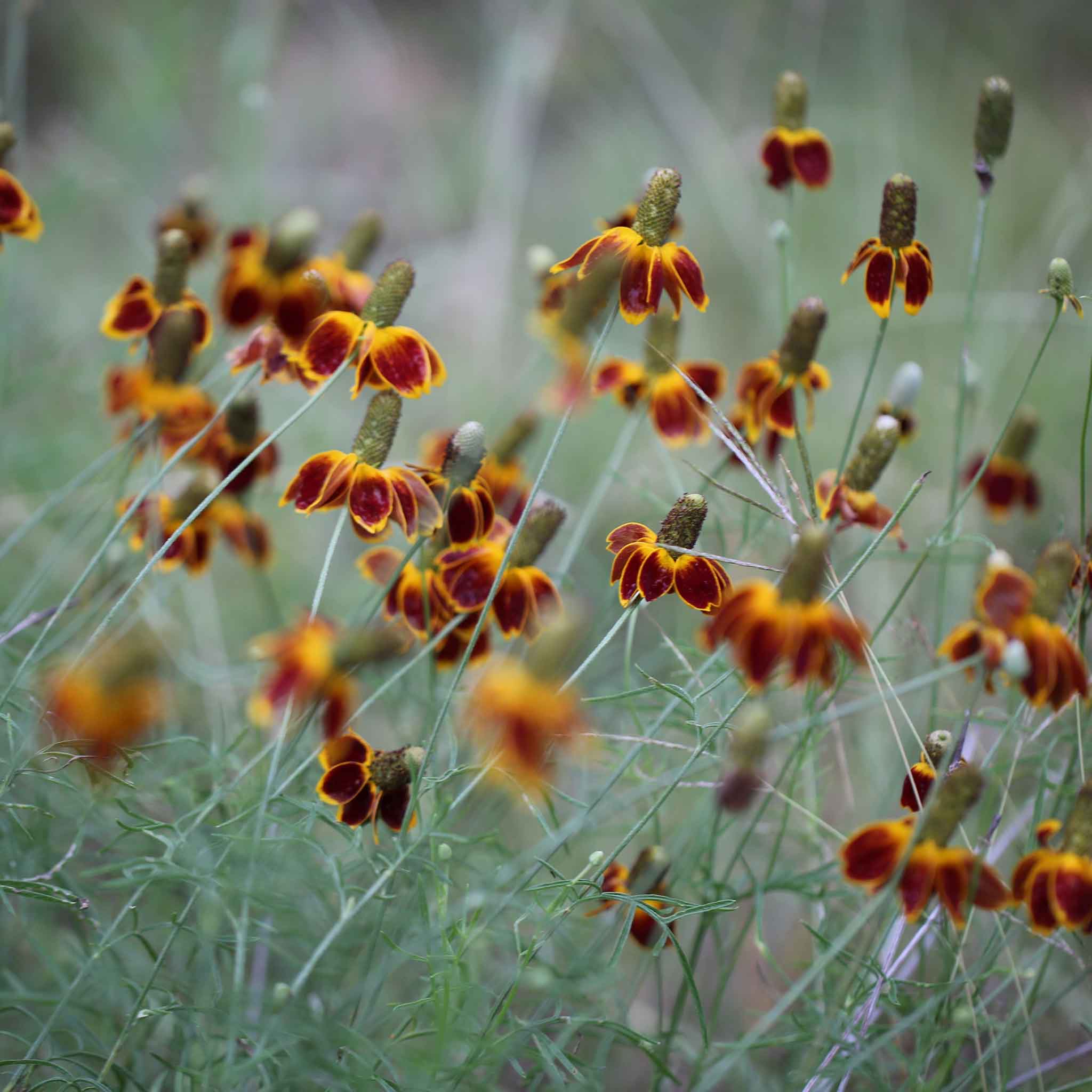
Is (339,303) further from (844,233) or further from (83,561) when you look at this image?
(844,233)

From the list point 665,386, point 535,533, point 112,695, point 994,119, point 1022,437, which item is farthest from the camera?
point 1022,437

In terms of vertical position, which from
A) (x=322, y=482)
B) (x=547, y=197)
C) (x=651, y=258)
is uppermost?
(x=547, y=197)

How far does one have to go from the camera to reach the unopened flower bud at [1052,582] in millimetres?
708

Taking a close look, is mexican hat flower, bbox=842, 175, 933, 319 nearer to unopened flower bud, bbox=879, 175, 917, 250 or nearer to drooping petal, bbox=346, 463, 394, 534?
unopened flower bud, bbox=879, 175, 917, 250

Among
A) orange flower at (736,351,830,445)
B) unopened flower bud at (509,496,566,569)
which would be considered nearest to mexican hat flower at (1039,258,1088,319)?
orange flower at (736,351,830,445)

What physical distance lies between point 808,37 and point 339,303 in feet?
10.3

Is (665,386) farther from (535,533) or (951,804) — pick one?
(951,804)

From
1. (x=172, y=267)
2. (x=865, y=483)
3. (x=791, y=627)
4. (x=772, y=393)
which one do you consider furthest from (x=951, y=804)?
(x=172, y=267)

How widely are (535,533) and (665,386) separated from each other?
302 mm

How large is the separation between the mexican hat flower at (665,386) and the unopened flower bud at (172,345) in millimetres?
→ 415

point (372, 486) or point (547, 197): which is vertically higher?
point (547, 197)

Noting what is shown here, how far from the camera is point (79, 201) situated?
248 cm

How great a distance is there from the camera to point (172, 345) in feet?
3.16

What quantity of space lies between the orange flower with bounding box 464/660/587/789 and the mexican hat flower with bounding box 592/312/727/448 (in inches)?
18.1
